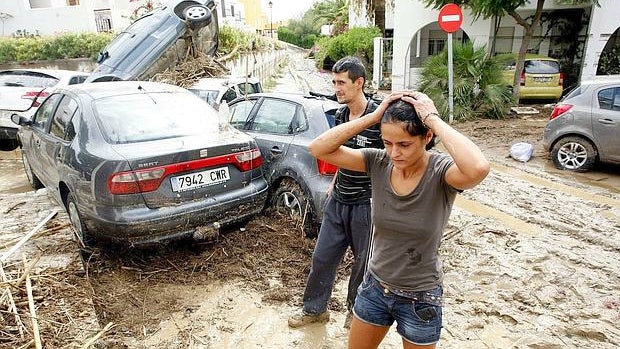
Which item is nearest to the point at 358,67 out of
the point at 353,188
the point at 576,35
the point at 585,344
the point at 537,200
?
the point at 353,188

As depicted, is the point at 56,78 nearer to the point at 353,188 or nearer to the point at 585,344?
the point at 353,188

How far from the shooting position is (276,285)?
372 cm

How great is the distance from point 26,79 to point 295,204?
24.1 ft

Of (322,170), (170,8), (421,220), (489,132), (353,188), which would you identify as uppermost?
(170,8)

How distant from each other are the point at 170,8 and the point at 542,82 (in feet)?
33.3

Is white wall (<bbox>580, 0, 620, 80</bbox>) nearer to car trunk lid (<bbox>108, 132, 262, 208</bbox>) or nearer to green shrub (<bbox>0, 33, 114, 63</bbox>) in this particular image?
car trunk lid (<bbox>108, 132, 262, 208</bbox>)

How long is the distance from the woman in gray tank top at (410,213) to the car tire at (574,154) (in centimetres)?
635

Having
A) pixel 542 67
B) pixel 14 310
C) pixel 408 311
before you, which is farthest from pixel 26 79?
pixel 542 67

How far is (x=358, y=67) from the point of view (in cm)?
279

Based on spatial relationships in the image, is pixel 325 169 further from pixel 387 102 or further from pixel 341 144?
pixel 387 102

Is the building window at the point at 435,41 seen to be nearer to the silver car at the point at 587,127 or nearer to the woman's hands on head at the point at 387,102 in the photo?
the silver car at the point at 587,127

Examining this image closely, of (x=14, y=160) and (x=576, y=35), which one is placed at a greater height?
(x=576, y=35)

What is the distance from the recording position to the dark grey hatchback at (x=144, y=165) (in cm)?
347

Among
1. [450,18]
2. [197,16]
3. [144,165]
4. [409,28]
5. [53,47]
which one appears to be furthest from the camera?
[53,47]
